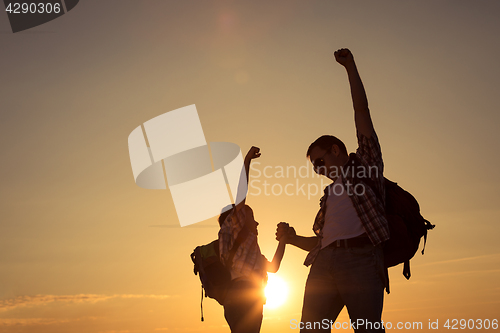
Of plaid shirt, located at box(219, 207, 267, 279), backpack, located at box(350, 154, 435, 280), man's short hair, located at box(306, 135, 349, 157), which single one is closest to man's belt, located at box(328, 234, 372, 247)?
backpack, located at box(350, 154, 435, 280)

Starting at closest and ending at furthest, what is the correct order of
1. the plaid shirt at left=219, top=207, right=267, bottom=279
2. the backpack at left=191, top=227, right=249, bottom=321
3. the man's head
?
the man's head, the plaid shirt at left=219, top=207, right=267, bottom=279, the backpack at left=191, top=227, right=249, bottom=321

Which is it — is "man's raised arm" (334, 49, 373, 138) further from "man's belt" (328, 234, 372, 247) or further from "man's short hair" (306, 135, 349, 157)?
"man's belt" (328, 234, 372, 247)

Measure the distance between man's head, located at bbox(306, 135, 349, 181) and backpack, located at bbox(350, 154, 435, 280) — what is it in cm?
13

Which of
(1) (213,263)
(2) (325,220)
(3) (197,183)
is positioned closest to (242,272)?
(1) (213,263)

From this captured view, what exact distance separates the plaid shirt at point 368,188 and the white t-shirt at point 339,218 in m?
0.08

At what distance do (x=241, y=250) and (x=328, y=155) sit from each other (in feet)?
5.60

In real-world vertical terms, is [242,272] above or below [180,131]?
below

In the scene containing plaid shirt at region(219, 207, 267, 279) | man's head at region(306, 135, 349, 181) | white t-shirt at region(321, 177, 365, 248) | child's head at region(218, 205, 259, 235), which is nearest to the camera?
white t-shirt at region(321, 177, 365, 248)

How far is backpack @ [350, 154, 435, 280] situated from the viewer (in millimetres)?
4000

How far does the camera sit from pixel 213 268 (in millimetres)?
5672

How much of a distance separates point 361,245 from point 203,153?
715 centimetres

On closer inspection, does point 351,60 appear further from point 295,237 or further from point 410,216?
point 295,237

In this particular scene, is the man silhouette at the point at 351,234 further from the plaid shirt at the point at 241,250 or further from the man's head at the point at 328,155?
the plaid shirt at the point at 241,250

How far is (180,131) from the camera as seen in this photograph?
10125mm
